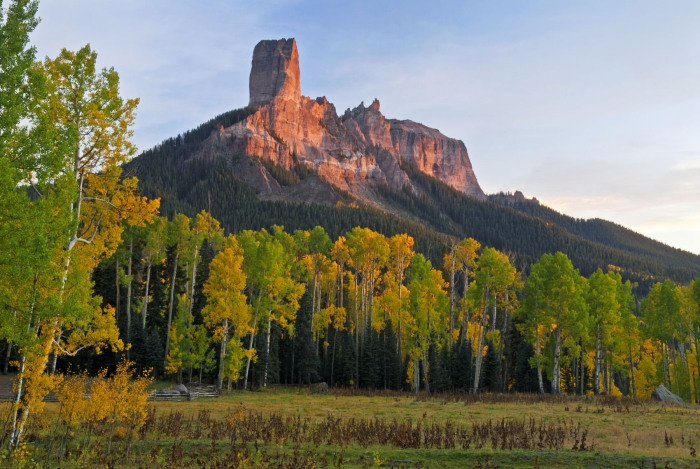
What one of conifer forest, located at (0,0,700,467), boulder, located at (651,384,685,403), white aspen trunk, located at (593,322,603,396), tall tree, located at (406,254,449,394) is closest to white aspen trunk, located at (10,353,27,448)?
conifer forest, located at (0,0,700,467)

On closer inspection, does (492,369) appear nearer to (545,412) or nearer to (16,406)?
(545,412)

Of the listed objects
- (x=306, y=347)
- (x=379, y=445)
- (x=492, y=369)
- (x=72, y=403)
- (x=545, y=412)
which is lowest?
(x=545, y=412)

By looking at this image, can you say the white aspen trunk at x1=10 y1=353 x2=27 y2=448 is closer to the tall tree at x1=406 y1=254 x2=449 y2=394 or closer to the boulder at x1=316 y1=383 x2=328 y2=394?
the boulder at x1=316 y1=383 x2=328 y2=394

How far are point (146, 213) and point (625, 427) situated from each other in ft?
62.5

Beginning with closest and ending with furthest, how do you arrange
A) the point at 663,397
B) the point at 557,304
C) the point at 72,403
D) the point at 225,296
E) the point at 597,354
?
1. the point at 72,403
2. the point at 225,296
3. the point at 663,397
4. the point at 557,304
5. the point at 597,354

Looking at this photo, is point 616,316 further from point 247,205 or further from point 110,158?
point 247,205

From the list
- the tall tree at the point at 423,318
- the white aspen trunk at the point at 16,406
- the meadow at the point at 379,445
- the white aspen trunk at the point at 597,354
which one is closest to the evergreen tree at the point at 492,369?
the tall tree at the point at 423,318

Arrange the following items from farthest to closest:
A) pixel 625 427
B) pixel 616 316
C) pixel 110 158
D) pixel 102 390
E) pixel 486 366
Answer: pixel 486 366, pixel 616 316, pixel 625 427, pixel 110 158, pixel 102 390

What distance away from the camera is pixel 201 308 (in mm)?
41406

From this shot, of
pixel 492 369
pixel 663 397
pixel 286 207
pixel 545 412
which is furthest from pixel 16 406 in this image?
pixel 286 207

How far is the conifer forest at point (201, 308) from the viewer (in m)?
10.6

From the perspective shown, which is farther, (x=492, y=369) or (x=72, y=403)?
(x=492, y=369)

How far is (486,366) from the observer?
41.8 meters

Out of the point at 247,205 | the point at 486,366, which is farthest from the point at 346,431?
the point at 247,205
